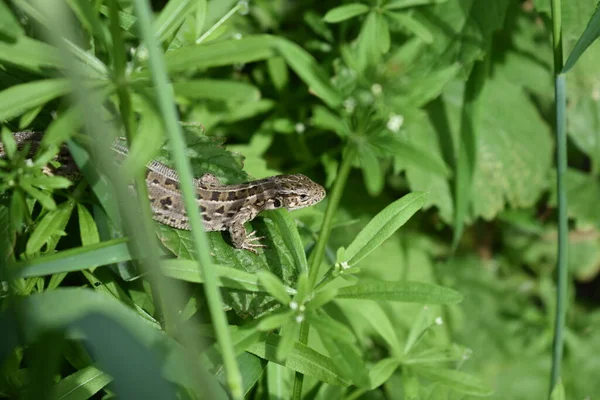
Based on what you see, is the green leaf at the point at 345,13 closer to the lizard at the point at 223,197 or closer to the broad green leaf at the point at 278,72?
the lizard at the point at 223,197

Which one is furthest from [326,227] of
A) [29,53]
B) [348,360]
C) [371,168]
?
[29,53]

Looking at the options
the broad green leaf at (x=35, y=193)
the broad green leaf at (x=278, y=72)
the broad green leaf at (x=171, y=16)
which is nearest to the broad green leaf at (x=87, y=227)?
the broad green leaf at (x=35, y=193)

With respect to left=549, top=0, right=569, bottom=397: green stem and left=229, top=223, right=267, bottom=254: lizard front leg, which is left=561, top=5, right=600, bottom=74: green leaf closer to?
left=549, top=0, right=569, bottom=397: green stem

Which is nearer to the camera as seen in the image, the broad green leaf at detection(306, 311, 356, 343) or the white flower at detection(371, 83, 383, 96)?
the broad green leaf at detection(306, 311, 356, 343)

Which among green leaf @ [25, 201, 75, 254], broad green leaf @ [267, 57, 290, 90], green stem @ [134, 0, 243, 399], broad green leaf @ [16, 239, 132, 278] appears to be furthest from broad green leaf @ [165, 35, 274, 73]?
broad green leaf @ [267, 57, 290, 90]

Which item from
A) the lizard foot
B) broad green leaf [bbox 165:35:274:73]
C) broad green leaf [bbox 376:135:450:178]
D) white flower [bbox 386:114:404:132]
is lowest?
the lizard foot

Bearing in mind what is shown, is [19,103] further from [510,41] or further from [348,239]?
[510,41]
